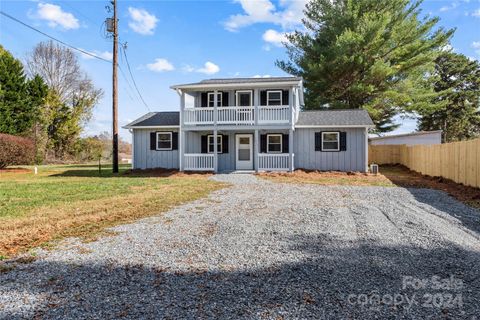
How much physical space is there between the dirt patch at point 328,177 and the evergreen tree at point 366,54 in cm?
1020

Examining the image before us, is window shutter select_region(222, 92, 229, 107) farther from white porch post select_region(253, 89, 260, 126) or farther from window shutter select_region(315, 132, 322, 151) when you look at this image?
window shutter select_region(315, 132, 322, 151)

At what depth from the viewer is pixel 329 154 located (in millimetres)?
17328

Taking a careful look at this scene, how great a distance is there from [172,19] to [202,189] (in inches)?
403

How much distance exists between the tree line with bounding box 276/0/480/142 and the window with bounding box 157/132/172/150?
496 inches

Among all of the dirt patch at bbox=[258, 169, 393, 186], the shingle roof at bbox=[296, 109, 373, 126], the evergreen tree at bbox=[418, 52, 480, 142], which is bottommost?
the dirt patch at bbox=[258, 169, 393, 186]

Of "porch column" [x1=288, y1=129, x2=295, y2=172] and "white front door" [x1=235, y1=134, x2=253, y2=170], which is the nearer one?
"porch column" [x1=288, y1=129, x2=295, y2=172]

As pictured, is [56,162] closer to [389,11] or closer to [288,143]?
[288,143]

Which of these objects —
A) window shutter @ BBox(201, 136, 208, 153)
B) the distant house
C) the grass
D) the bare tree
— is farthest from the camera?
the bare tree

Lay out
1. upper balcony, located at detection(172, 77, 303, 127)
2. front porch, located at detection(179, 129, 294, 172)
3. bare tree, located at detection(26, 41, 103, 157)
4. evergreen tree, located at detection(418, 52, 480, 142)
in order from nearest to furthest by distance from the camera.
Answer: upper balcony, located at detection(172, 77, 303, 127)
front porch, located at detection(179, 129, 294, 172)
bare tree, located at detection(26, 41, 103, 157)
evergreen tree, located at detection(418, 52, 480, 142)

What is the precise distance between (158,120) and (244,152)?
578cm

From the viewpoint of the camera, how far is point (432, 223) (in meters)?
6.25

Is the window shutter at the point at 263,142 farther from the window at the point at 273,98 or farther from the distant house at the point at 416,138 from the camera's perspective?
the distant house at the point at 416,138

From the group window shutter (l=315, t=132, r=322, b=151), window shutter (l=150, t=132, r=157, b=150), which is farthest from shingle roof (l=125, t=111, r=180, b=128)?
window shutter (l=315, t=132, r=322, b=151)

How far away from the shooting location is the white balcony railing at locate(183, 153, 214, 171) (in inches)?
680
